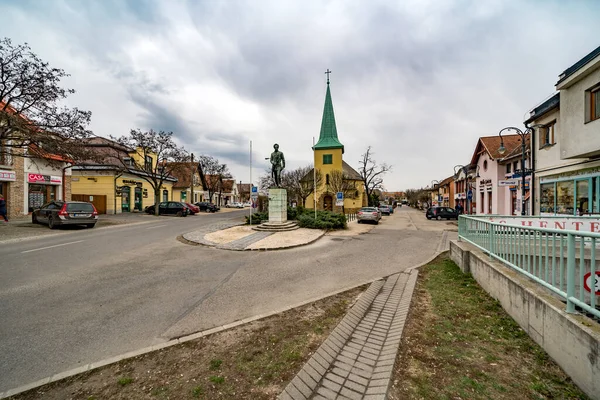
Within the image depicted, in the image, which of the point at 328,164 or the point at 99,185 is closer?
the point at 99,185

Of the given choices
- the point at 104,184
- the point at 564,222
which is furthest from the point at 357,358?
the point at 104,184

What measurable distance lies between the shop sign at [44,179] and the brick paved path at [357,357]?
28020 millimetres

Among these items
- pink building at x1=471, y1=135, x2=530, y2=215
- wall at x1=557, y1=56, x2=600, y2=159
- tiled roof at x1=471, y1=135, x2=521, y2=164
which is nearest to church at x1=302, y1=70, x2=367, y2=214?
pink building at x1=471, y1=135, x2=530, y2=215

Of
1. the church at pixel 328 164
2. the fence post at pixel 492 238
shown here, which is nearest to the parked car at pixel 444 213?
the church at pixel 328 164

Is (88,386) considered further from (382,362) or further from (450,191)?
(450,191)

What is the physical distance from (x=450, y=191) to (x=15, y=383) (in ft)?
173

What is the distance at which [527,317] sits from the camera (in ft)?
11.3

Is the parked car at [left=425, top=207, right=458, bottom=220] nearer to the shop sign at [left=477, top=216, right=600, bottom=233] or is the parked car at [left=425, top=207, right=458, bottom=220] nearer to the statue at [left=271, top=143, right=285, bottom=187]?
the statue at [left=271, top=143, right=285, bottom=187]

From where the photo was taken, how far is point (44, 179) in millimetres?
21844

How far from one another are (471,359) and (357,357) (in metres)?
1.25

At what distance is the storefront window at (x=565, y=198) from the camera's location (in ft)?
45.3

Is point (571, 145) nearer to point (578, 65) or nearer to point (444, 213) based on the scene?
point (578, 65)

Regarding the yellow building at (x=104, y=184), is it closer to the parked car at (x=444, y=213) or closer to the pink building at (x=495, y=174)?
the parked car at (x=444, y=213)

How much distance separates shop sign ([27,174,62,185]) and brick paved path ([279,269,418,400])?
2802 cm
